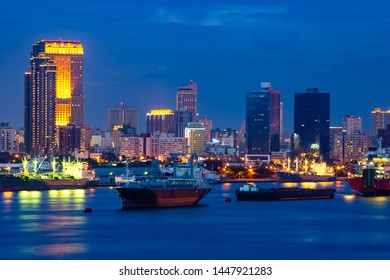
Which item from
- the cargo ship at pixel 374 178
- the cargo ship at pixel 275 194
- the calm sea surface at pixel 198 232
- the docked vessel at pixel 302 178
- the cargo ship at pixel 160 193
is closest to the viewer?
the calm sea surface at pixel 198 232

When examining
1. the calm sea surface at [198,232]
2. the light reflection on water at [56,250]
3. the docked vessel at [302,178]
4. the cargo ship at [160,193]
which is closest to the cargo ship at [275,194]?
the calm sea surface at [198,232]

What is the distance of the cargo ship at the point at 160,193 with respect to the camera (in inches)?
2250

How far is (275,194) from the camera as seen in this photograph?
71.8m

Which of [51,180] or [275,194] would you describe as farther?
[51,180]

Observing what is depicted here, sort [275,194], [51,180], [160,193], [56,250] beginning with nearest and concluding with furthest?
[56,250] < [160,193] < [275,194] < [51,180]

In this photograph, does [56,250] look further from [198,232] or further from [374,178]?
[374,178]

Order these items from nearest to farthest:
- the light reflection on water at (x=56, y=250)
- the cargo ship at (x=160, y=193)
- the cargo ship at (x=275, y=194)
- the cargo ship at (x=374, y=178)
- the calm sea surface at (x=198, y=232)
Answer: the light reflection on water at (x=56, y=250) → the calm sea surface at (x=198, y=232) → the cargo ship at (x=160, y=193) → the cargo ship at (x=275, y=194) → the cargo ship at (x=374, y=178)

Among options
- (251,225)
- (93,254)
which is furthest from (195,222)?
(93,254)

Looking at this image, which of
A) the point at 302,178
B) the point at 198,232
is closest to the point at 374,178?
the point at 198,232

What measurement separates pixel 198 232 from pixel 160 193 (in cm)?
1446

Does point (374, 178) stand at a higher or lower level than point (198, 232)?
higher

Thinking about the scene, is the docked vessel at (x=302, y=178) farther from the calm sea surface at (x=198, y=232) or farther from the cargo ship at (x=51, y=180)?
the calm sea surface at (x=198, y=232)

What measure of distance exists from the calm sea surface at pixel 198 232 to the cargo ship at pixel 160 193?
1032mm

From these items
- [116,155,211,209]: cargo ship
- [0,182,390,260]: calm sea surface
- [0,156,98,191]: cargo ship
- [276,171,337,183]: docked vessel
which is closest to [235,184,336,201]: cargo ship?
[0,182,390,260]: calm sea surface
